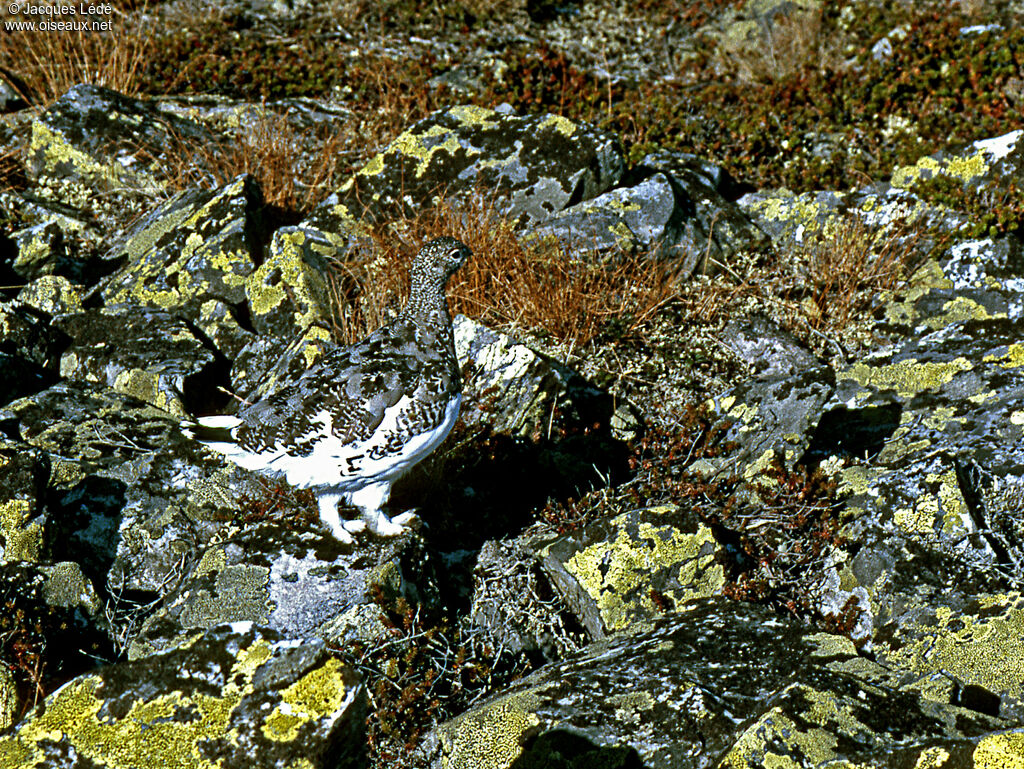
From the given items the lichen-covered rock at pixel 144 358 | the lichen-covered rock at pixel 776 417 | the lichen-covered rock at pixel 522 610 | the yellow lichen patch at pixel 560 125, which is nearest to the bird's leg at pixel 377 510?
the lichen-covered rock at pixel 522 610

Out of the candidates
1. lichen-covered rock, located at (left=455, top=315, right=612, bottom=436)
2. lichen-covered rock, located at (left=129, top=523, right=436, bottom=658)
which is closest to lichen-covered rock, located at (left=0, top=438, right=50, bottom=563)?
lichen-covered rock, located at (left=129, top=523, right=436, bottom=658)

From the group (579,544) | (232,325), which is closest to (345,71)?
(232,325)

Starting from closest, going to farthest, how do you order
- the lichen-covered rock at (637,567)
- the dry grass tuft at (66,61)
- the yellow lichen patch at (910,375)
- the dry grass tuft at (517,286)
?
the lichen-covered rock at (637,567) → the yellow lichen patch at (910,375) → the dry grass tuft at (517,286) → the dry grass tuft at (66,61)

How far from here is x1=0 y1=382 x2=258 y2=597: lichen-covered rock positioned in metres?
5.37

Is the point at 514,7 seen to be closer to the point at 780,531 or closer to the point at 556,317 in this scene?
the point at 556,317

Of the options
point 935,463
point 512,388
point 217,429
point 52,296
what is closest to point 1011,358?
point 935,463

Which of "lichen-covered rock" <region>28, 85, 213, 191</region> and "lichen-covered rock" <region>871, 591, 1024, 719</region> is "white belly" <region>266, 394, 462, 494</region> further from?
"lichen-covered rock" <region>28, 85, 213, 191</region>

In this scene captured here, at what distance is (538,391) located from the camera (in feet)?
20.4

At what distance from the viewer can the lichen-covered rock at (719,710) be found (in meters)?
3.39

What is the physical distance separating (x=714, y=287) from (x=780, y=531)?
8.94 ft

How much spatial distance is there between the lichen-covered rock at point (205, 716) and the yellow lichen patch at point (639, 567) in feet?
7.17

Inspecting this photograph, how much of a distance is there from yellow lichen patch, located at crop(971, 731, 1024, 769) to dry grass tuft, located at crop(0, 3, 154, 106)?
9990 millimetres

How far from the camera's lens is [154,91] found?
33.3 ft

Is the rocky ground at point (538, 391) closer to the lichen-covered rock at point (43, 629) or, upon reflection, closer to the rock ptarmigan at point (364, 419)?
the lichen-covered rock at point (43, 629)
